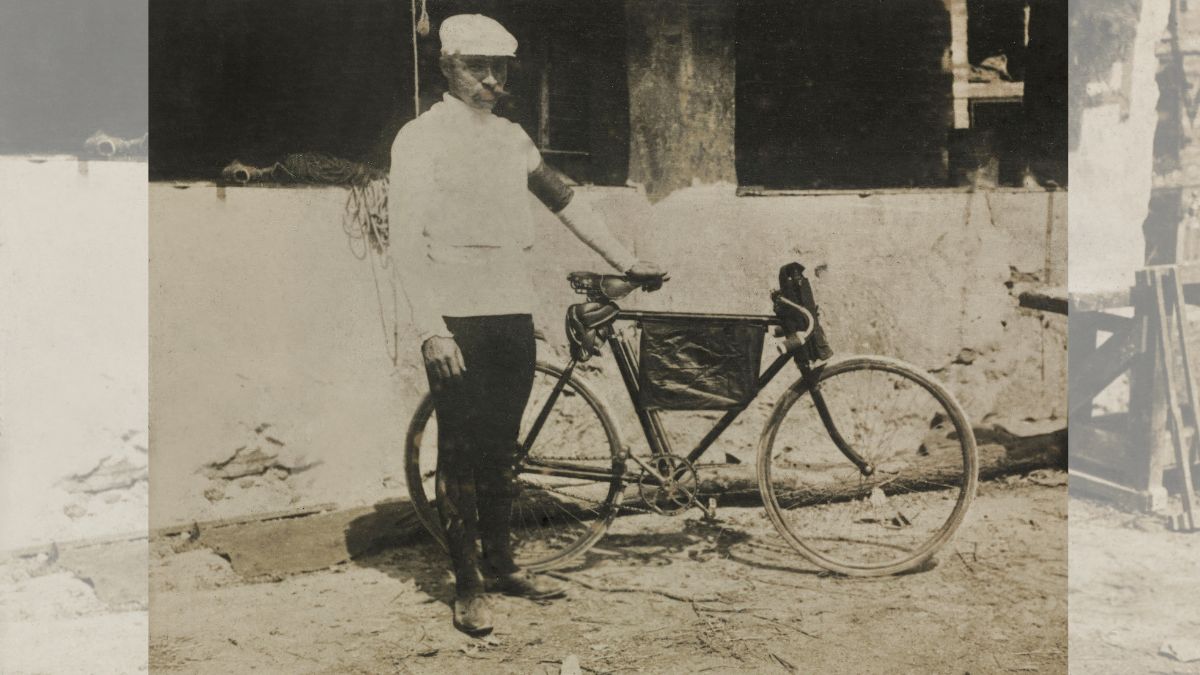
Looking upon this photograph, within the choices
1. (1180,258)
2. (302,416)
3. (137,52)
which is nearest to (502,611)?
(302,416)

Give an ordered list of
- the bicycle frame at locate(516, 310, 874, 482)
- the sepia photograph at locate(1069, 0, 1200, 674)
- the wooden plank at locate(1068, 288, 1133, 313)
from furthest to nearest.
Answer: the wooden plank at locate(1068, 288, 1133, 313) < the sepia photograph at locate(1069, 0, 1200, 674) < the bicycle frame at locate(516, 310, 874, 482)

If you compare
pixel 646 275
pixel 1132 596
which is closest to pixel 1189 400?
pixel 1132 596

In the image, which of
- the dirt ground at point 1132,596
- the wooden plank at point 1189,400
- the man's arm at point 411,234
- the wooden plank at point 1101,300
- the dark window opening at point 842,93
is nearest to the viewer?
the man's arm at point 411,234

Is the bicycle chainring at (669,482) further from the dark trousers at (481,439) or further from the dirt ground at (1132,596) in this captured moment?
the dirt ground at (1132,596)

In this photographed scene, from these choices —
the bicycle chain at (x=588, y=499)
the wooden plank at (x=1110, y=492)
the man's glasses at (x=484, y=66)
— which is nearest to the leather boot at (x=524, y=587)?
the bicycle chain at (x=588, y=499)

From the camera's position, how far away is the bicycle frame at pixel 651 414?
402cm

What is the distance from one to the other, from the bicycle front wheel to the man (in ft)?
3.45

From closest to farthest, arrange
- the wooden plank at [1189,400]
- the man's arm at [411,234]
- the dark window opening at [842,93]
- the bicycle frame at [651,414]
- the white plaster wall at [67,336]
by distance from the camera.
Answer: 1. the man's arm at [411,234]
2. the bicycle frame at [651,414]
3. the dark window opening at [842,93]
4. the white plaster wall at [67,336]
5. the wooden plank at [1189,400]

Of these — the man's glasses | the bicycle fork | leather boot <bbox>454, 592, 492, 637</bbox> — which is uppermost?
the man's glasses

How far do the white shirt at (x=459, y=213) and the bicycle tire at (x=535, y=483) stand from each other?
356mm

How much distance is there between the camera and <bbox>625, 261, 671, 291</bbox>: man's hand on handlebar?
4082 mm

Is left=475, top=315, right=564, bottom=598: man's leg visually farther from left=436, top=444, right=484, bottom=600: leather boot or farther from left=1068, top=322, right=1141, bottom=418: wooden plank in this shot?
left=1068, top=322, right=1141, bottom=418: wooden plank

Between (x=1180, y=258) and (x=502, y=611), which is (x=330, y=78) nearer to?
(x=502, y=611)

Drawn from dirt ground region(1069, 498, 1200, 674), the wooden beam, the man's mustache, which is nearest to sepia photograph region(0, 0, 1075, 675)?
the man's mustache
